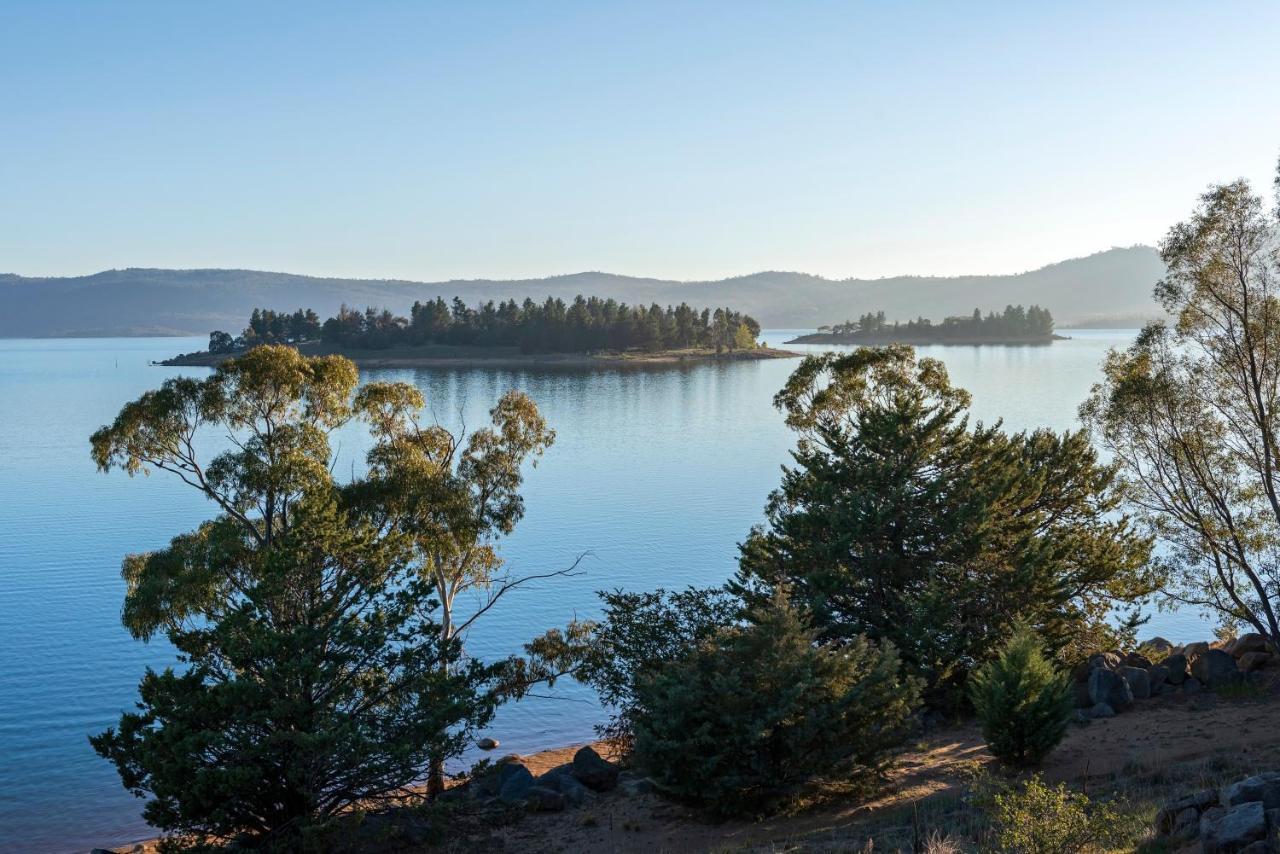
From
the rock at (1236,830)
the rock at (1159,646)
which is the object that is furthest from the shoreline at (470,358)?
the rock at (1236,830)

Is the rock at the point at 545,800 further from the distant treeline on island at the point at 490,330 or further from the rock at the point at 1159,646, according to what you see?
the distant treeline on island at the point at 490,330

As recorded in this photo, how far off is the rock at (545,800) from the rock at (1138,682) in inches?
545

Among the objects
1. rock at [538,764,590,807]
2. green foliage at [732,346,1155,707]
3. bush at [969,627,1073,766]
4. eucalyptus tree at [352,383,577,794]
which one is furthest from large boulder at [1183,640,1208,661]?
eucalyptus tree at [352,383,577,794]

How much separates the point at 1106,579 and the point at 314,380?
72.9ft

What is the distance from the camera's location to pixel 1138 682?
24891 millimetres

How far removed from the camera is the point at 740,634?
19.1 m

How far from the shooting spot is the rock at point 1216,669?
24969 millimetres

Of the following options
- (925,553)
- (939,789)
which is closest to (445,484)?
(925,553)

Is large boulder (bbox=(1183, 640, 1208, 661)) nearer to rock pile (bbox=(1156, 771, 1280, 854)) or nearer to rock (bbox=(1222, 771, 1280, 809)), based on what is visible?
rock pile (bbox=(1156, 771, 1280, 854))

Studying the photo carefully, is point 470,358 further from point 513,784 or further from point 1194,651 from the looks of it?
point 513,784

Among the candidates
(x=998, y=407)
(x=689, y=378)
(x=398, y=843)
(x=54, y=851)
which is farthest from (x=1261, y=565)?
(x=689, y=378)

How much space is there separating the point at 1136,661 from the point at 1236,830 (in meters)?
15.5

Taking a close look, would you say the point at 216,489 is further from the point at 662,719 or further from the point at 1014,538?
the point at 1014,538

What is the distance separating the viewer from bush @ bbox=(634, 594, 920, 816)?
17.8 metres
